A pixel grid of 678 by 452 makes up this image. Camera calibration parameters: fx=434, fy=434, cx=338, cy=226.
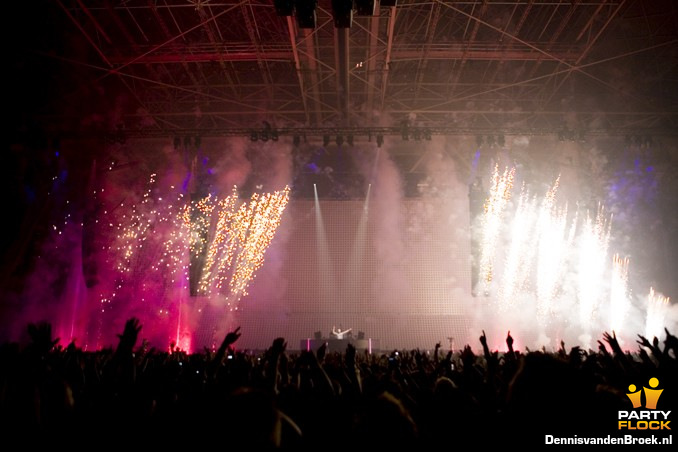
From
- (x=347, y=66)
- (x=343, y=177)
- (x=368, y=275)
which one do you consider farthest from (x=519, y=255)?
(x=347, y=66)

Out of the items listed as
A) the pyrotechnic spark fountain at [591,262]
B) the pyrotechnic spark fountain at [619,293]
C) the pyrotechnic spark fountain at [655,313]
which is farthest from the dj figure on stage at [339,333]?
the pyrotechnic spark fountain at [655,313]

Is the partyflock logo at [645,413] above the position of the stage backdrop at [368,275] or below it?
below

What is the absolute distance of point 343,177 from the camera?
55.5 ft

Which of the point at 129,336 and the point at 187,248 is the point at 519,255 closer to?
the point at 187,248

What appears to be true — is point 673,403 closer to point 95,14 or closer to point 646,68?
point 95,14

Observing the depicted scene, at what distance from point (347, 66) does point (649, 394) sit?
1019 cm

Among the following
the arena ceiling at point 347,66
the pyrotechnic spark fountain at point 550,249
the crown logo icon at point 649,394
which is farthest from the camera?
the pyrotechnic spark fountain at point 550,249

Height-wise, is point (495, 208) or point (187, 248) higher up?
point (495, 208)

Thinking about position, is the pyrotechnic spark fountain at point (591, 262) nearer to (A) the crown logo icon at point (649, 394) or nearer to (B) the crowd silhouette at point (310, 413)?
(A) the crown logo icon at point (649, 394)

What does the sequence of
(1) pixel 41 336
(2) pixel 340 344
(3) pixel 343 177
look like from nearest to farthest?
1. (1) pixel 41 336
2. (2) pixel 340 344
3. (3) pixel 343 177

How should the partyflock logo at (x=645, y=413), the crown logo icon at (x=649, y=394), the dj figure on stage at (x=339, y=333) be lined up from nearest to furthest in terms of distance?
1. the partyflock logo at (x=645, y=413)
2. the crown logo icon at (x=649, y=394)
3. the dj figure on stage at (x=339, y=333)

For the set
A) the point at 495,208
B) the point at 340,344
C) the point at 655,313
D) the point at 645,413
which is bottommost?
the point at 340,344

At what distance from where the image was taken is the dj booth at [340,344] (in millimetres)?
13296

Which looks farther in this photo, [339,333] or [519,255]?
[519,255]
